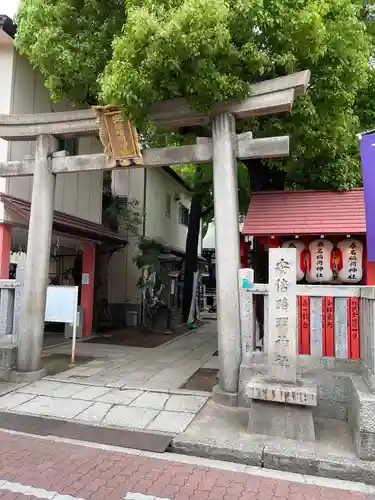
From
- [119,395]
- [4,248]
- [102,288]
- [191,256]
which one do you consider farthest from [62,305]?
[191,256]

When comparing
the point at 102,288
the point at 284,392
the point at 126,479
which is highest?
the point at 102,288

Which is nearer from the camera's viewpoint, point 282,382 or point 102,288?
point 282,382

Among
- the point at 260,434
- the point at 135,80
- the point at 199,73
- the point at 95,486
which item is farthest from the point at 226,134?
the point at 95,486

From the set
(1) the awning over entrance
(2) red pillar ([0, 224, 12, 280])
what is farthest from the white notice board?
(1) the awning over entrance

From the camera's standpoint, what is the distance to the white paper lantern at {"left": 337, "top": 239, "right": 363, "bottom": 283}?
8359 millimetres

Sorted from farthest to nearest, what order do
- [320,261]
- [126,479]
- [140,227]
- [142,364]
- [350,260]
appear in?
[140,227] < [142,364] < [320,261] < [350,260] < [126,479]

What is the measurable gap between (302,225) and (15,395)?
251 inches

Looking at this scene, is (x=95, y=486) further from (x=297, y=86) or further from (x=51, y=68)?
(x=51, y=68)

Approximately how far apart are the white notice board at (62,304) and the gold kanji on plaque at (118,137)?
3.40 metres

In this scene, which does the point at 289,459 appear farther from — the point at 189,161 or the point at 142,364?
the point at 142,364

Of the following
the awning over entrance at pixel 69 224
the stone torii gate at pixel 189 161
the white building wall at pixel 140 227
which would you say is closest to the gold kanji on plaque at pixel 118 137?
the stone torii gate at pixel 189 161

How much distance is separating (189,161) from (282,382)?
420 centimetres

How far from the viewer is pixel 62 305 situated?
9.48 metres

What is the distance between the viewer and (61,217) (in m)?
11.7
